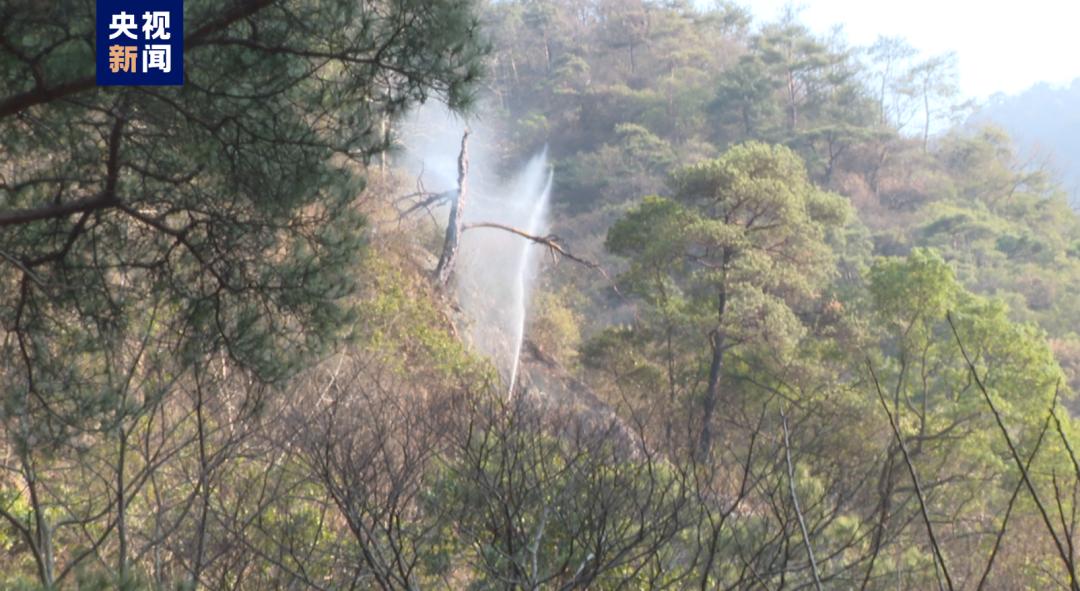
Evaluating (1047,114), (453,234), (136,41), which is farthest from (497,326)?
(1047,114)

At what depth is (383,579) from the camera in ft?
9.08

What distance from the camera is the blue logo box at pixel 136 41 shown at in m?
3.50

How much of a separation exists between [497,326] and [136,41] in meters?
16.5

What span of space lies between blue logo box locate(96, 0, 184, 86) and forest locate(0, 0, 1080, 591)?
6cm

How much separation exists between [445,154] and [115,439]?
21.3 metres

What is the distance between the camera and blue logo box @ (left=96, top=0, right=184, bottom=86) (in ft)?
11.5

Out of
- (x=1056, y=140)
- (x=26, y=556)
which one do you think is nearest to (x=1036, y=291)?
(x=26, y=556)

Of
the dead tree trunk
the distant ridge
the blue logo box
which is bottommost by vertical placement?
the blue logo box

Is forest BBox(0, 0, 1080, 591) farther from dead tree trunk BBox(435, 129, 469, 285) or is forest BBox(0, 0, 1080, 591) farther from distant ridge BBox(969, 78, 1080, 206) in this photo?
distant ridge BBox(969, 78, 1080, 206)

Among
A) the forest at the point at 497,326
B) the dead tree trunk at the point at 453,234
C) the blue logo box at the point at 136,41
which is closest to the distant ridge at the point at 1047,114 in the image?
the forest at the point at 497,326

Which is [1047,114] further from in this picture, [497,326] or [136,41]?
[136,41]

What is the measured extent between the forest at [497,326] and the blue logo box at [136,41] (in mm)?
62

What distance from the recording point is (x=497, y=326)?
1988 centimetres

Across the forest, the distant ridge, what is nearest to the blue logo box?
the forest
